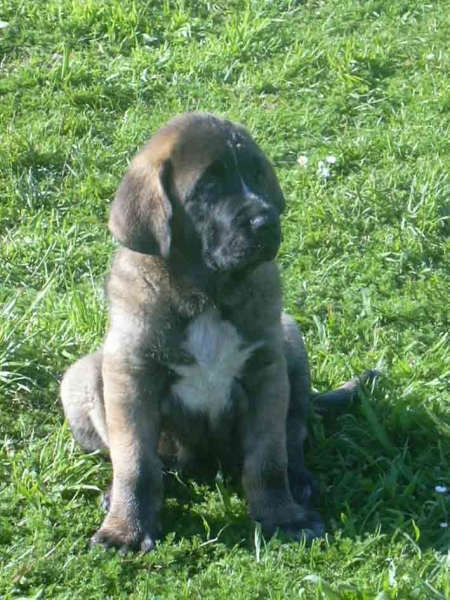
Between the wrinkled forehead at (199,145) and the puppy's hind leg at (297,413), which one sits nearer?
the wrinkled forehead at (199,145)

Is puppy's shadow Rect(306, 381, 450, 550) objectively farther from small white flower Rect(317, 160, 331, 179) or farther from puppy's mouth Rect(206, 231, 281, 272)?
small white flower Rect(317, 160, 331, 179)

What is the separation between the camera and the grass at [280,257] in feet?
15.5

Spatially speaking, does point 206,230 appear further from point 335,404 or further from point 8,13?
point 8,13

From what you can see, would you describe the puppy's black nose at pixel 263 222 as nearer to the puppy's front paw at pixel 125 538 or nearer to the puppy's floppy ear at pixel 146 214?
the puppy's floppy ear at pixel 146 214

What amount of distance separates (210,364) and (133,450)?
44 centimetres

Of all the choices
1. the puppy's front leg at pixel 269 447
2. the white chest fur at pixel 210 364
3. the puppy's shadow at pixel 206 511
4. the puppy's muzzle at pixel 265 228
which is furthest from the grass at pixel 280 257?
the puppy's muzzle at pixel 265 228

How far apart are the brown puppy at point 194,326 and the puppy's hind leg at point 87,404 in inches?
7.7

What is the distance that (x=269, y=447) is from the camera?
493cm

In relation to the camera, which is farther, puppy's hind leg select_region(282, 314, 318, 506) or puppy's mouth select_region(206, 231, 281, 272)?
puppy's hind leg select_region(282, 314, 318, 506)

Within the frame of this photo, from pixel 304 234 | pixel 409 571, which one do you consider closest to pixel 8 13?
pixel 304 234

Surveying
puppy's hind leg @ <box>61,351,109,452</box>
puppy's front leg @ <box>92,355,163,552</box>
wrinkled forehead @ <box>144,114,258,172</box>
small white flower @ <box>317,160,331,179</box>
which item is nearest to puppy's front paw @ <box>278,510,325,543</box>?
puppy's front leg @ <box>92,355,163,552</box>

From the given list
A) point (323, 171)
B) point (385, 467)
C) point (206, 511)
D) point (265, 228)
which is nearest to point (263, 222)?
point (265, 228)

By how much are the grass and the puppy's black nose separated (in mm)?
1120

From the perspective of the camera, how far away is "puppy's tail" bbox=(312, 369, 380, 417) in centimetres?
561
